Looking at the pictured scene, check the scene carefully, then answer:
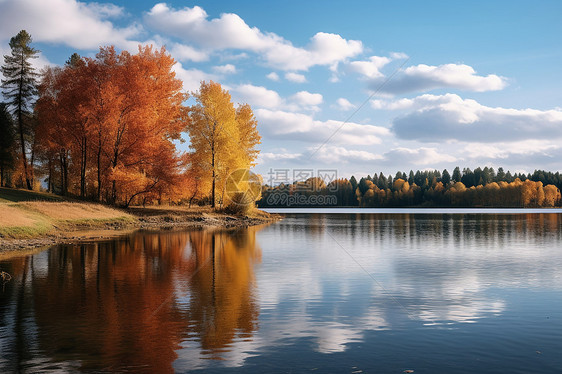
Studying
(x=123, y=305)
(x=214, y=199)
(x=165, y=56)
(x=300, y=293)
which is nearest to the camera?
(x=123, y=305)

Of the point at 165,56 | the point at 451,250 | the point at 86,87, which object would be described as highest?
the point at 165,56

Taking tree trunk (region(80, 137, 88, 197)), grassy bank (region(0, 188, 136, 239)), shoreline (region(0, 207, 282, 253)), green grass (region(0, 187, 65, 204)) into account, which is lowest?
shoreline (region(0, 207, 282, 253))

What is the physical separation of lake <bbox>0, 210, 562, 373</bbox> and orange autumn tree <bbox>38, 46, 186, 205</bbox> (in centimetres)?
2615

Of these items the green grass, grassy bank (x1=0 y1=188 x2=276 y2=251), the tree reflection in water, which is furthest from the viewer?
the green grass

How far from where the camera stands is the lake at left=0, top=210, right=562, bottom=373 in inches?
352

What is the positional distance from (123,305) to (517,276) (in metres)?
15.0


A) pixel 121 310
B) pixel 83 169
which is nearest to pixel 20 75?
pixel 83 169

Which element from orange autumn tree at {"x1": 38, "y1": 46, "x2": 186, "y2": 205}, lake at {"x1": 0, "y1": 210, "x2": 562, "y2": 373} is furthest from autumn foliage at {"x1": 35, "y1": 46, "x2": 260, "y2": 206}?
lake at {"x1": 0, "y1": 210, "x2": 562, "y2": 373}

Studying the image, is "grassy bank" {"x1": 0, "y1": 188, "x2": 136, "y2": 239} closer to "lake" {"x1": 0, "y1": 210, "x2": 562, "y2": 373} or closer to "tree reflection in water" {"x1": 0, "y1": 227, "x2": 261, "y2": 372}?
"tree reflection in water" {"x1": 0, "y1": 227, "x2": 261, "y2": 372}

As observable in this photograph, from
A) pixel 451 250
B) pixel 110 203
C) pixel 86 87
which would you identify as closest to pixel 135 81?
pixel 86 87

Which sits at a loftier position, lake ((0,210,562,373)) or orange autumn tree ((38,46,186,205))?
orange autumn tree ((38,46,186,205))

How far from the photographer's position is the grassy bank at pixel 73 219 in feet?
101

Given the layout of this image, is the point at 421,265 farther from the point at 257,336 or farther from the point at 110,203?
the point at 110,203

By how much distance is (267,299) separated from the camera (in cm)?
1445
